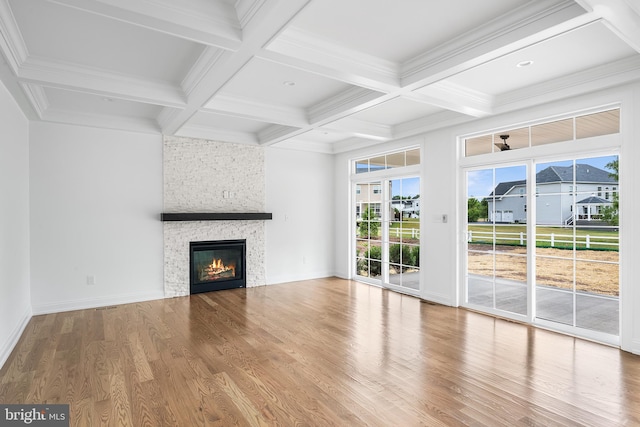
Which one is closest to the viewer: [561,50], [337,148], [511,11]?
[511,11]

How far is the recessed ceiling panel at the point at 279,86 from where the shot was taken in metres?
3.59

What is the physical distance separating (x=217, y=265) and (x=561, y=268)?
5.17m

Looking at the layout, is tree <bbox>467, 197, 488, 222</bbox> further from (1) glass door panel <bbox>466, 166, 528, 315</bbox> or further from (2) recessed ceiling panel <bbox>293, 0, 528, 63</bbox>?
(2) recessed ceiling panel <bbox>293, 0, 528, 63</bbox>

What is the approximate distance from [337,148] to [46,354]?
Answer: 18.3 feet

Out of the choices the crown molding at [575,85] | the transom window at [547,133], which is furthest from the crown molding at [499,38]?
the transom window at [547,133]

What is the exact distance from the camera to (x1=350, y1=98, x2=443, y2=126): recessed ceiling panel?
472cm

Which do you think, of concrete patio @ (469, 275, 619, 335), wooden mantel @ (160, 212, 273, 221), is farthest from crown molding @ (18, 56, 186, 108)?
concrete patio @ (469, 275, 619, 335)

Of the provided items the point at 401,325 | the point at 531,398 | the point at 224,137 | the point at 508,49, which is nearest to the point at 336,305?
the point at 401,325

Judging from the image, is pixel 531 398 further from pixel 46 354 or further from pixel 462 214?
pixel 46 354

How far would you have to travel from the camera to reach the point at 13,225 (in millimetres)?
3883

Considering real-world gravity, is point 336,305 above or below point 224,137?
below

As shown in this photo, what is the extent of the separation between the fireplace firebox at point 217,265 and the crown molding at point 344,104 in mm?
2848

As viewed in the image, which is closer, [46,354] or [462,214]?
[46,354]

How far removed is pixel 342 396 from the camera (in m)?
2.69
